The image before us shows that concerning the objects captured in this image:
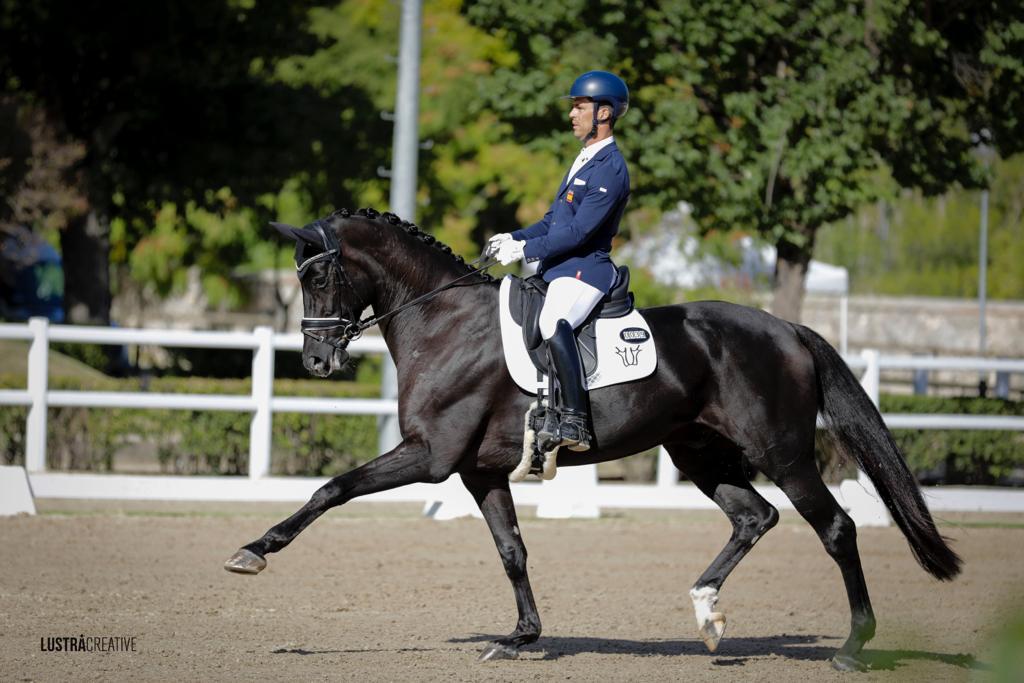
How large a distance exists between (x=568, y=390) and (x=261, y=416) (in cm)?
636

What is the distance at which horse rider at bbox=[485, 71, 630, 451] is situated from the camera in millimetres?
6098

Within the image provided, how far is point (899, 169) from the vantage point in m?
14.3

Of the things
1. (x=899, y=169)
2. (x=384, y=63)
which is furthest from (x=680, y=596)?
(x=384, y=63)

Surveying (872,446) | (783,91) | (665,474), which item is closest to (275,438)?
(665,474)

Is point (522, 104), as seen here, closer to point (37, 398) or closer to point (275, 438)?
point (275, 438)

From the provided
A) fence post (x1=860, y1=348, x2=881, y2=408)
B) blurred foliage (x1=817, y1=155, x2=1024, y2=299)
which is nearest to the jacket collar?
fence post (x1=860, y1=348, x2=881, y2=408)

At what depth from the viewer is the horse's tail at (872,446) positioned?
261 inches

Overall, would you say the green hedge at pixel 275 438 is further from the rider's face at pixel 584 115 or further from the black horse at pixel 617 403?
the rider's face at pixel 584 115

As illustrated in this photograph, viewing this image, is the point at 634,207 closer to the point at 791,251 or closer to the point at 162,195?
the point at 791,251

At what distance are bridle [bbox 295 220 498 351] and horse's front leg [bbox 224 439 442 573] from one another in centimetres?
63

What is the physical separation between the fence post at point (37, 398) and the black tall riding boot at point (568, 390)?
6923 millimetres

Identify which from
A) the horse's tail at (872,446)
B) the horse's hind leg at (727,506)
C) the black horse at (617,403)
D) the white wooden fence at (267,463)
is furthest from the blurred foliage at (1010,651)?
the white wooden fence at (267,463)

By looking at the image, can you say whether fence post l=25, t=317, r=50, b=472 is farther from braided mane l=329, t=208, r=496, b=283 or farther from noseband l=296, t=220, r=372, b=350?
noseband l=296, t=220, r=372, b=350

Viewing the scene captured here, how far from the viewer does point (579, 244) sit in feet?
20.4
